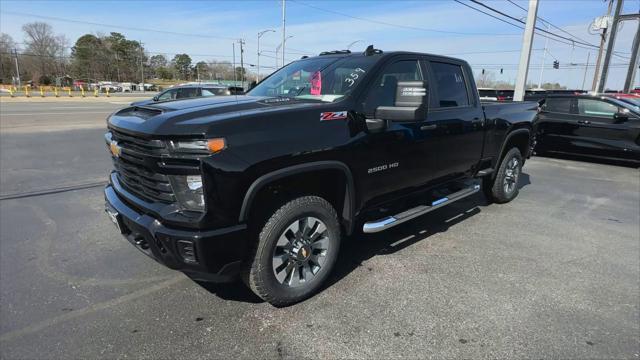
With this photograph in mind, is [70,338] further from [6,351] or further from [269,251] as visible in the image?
[269,251]

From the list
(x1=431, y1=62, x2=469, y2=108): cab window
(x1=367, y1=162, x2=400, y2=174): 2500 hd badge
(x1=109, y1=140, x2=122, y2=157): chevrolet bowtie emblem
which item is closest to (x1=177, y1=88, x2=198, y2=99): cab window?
(x1=431, y1=62, x2=469, y2=108): cab window

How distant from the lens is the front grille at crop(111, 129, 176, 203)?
8.34 feet

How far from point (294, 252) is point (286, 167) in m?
0.70

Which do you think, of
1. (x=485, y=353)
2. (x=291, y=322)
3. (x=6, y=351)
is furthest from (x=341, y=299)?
(x=6, y=351)

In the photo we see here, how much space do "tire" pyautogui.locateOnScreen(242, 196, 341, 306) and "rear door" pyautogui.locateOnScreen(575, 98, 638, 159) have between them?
29.6 feet

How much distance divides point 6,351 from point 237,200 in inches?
70.0

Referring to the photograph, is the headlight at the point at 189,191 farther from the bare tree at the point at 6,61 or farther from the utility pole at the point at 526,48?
A: the bare tree at the point at 6,61

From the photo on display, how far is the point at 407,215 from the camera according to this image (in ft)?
12.2

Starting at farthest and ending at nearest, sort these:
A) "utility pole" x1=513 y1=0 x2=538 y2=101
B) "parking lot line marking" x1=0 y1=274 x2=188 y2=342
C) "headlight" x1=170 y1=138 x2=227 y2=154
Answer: "utility pole" x1=513 y1=0 x2=538 y2=101 < "parking lot line marking" x1=0 y1=274 x2=188 y2=342 < "headlight" x1=170 y1=138 x2=227 y2=154

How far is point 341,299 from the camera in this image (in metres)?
3.20

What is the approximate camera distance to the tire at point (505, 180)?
223 inches

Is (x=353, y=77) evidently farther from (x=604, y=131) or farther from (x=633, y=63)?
(x=633, y=63)

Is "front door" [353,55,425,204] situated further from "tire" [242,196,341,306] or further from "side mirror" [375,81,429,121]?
"tire" [242,196,341,306]

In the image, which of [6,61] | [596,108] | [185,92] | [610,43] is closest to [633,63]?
[610,43]
